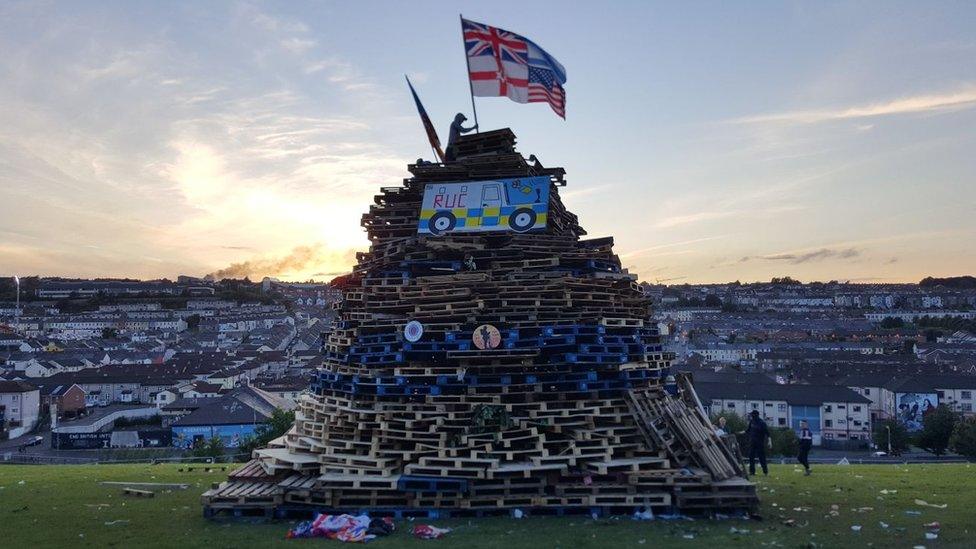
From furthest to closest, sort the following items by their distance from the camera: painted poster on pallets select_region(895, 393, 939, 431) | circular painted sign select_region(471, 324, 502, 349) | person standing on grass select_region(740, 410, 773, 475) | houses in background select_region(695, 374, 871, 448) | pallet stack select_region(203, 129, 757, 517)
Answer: painted poster on pallets select_region(895, 393, 939, 431) → houses in background select_region(695, 374, 871, 448) → person standing on grass select_region(740, 410, 773, 475) → circular painted sign select_region(471, 324, 502, 349) → pallet stack select_region(203, 129, 757, 517)

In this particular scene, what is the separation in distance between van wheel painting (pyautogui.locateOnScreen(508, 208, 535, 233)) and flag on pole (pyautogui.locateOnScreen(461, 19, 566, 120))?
3.48 meters

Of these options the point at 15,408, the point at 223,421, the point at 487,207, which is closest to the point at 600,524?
the point at 487,207

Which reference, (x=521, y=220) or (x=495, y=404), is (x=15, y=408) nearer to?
(x=521, y=220)

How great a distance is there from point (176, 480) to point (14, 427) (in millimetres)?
59214

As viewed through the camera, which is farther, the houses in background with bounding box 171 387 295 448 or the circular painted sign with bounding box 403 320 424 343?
the houses in background with bounding box 171 387 295 448

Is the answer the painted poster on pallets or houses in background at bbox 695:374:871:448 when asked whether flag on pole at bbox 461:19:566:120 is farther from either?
the painted poster on pallets

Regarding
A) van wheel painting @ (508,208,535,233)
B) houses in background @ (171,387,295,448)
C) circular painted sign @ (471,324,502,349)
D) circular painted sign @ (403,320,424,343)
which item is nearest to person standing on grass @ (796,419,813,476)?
circular painted sign @ (471,324,502,349)

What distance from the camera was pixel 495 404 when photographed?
1430 cm

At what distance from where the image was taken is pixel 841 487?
15188mm

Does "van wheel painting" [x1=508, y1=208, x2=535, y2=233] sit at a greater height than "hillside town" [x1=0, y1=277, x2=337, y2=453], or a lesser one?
greater

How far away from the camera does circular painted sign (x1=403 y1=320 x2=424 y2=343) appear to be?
15172 mm

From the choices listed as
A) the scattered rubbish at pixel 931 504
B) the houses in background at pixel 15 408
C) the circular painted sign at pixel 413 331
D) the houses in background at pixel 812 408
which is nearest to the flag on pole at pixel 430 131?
the circular painted sign at pixel 413 331

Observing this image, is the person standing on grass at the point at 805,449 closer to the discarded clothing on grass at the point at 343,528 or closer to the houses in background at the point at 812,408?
the discarded clothing on grass at the point at 343,528

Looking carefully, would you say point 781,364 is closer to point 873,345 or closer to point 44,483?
point 873,345
